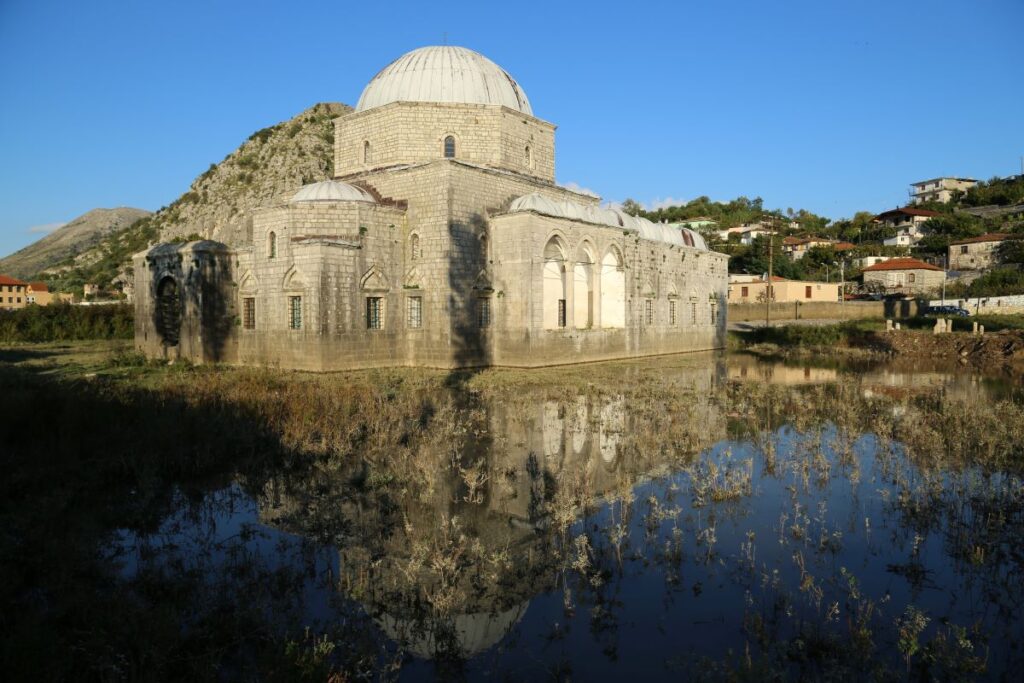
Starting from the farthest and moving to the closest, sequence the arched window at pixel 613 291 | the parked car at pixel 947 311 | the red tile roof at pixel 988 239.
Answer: the red tile roof at pixel 988 239 → the parked car at pixel 947 311 → the arched window at pixel 613 291

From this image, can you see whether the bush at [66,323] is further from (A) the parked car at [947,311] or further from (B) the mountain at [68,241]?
(B) the mountain at [68,241]

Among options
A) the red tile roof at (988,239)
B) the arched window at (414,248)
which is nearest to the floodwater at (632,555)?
the arched window at (414,248)

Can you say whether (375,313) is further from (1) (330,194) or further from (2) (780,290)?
(2) (780,290)

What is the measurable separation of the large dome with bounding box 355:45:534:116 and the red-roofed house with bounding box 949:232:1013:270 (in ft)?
182

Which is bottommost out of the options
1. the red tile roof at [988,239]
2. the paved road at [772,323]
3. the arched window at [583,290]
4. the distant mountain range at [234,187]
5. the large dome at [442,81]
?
the paved road at [772,323]

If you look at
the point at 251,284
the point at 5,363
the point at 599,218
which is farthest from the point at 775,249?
the point at 5,363

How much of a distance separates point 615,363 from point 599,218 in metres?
6.08

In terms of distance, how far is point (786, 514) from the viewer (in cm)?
688

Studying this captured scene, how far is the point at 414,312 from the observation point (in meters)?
22.6

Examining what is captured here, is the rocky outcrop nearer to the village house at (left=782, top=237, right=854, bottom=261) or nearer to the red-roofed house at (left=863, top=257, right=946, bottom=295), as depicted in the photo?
the village house at (left=782, top=237, right=854, bottom=261)

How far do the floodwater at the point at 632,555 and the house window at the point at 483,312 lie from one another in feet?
39.7

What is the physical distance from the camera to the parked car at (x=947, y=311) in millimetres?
40400

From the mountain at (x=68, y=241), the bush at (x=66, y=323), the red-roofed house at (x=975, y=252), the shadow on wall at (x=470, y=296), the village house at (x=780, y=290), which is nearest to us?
the shadow on wall at (x=470, y=296)

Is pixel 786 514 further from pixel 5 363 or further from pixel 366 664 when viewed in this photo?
pixel 5 363
